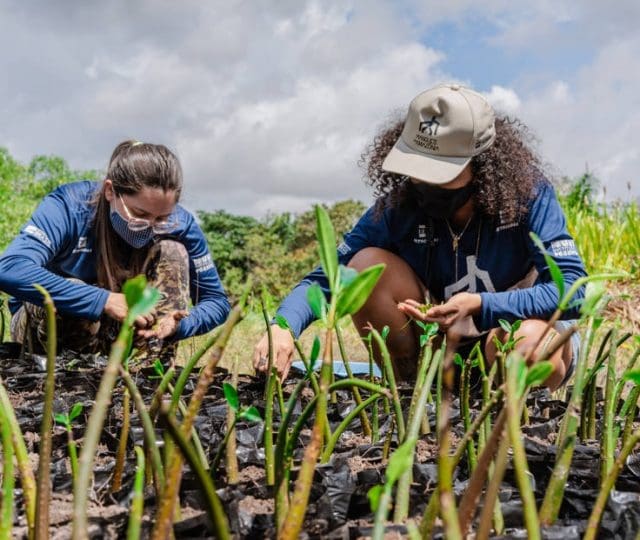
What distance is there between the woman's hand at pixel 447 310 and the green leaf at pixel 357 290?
92 cm

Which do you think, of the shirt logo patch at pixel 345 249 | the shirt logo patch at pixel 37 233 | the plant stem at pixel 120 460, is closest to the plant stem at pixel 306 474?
the plant stem at pixel 120 460

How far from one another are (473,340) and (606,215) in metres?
4.22

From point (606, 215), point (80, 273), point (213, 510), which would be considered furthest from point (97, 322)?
point (606, 215)

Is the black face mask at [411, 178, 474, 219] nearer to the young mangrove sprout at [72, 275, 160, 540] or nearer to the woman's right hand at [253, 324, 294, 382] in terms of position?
the woman's right hand at [253, 324, 294, 382]

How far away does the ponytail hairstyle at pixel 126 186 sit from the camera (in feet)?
7.16

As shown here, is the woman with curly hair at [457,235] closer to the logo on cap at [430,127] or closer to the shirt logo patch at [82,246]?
the logo on cap at [430,127]

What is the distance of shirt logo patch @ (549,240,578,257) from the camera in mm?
1939

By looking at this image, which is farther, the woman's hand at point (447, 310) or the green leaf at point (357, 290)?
the woman's hand at point (447, 310)

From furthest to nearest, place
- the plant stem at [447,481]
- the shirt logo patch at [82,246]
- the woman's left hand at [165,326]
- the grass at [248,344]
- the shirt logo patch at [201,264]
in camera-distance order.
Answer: the grass at [248,344] < the shirt logo patch at [201,264] < the shirt logo patch at [82,246] < the woman's left hand at [165,326] < the plant stem at [447,481]

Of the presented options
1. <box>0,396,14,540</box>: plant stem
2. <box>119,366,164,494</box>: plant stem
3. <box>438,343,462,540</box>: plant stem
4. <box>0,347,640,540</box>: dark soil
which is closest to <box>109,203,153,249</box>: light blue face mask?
<box>0,347,640,540</box>: dark soil

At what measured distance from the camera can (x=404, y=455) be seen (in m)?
0.52

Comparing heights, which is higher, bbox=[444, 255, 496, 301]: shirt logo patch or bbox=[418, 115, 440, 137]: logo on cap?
bbox=[418, 115, 440, 137]: logo on cap

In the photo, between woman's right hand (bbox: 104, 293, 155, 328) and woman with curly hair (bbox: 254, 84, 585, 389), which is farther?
woman's right hand (bbox: 104, 293, 155, 328)

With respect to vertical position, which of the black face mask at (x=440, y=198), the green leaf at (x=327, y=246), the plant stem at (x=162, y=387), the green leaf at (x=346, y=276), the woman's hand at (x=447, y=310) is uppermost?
the black face mask at (x=440, y=198)
